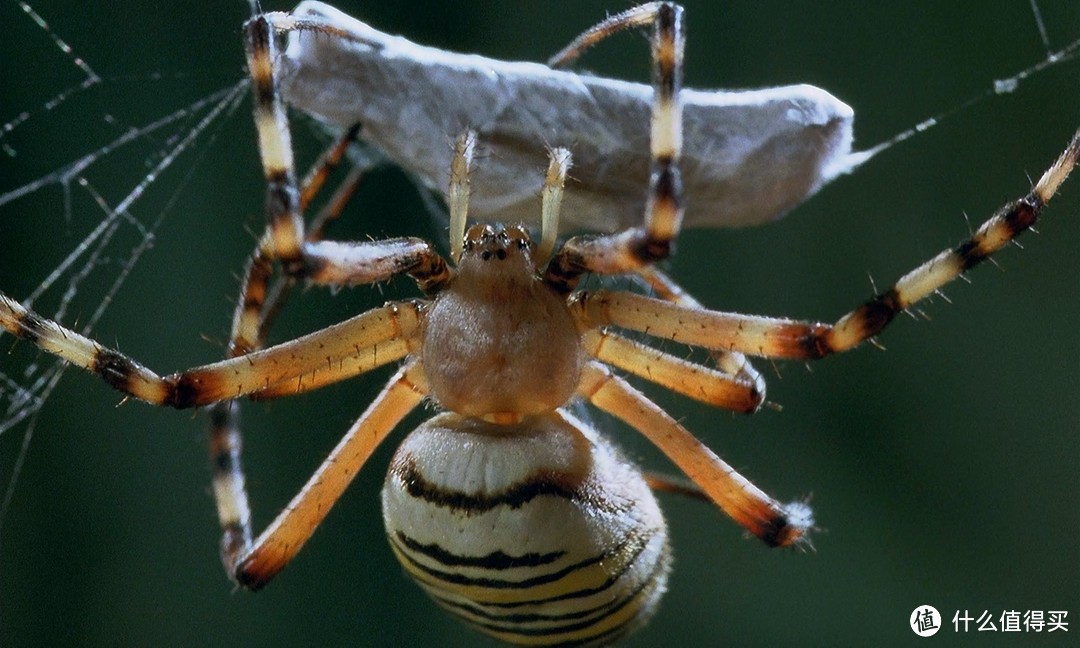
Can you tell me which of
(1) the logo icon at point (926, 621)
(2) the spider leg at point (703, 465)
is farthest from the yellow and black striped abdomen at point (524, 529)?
(1) the logo icon at point (926, 621)

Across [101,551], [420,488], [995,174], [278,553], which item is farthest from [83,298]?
[995,174]

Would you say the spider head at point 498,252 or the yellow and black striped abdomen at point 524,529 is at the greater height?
the spider head at point 498,252

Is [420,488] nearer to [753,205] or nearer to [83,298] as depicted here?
[753,205]

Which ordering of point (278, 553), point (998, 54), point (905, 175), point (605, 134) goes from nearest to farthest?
1. point (605, 134)
2. point (278, 553)
3. point (998, 54)
4. point (905, 175)

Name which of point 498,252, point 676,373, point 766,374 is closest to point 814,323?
point 676,373

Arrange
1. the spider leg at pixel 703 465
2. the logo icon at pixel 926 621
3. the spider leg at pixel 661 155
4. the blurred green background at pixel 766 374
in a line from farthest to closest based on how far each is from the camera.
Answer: the logo icon at pixel 926 621 < the blurred green background at pixel 766 374 < the spider leg at pixel 703 465 < the spider leg at pixel 661 155

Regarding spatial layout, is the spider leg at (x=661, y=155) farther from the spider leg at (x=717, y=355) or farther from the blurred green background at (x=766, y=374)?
the blurred green background at (x=766, y=374)
